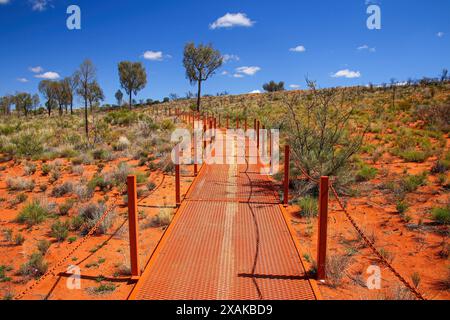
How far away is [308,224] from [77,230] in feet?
15.6

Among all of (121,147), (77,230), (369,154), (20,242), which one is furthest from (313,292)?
(121,147)

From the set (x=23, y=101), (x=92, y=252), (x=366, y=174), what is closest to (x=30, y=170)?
(x=92, y=252)

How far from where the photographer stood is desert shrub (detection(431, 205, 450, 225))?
21.0 feet

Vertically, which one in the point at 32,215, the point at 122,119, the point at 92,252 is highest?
the point at 122,119

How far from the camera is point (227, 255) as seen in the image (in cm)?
508

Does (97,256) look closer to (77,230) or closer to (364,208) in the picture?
(77,230)

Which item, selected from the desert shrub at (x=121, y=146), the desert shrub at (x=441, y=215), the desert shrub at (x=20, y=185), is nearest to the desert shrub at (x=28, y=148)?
the desert shrub at (x=121, y=146)

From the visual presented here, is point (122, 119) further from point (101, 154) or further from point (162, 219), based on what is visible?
point (162, 219)

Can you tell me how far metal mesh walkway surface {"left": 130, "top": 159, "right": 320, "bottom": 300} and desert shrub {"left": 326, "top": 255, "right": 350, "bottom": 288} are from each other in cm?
35

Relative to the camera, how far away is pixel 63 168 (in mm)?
12180

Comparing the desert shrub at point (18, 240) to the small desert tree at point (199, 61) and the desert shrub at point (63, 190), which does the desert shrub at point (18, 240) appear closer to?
the desert shrub at point (63, 190)

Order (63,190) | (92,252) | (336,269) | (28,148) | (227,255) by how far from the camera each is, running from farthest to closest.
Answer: (28,148) → (63,190) → (92,252) → (227,255) → (336,269)

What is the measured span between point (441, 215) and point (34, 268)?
7.43 meters

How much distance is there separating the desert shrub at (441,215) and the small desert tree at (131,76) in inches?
2112
